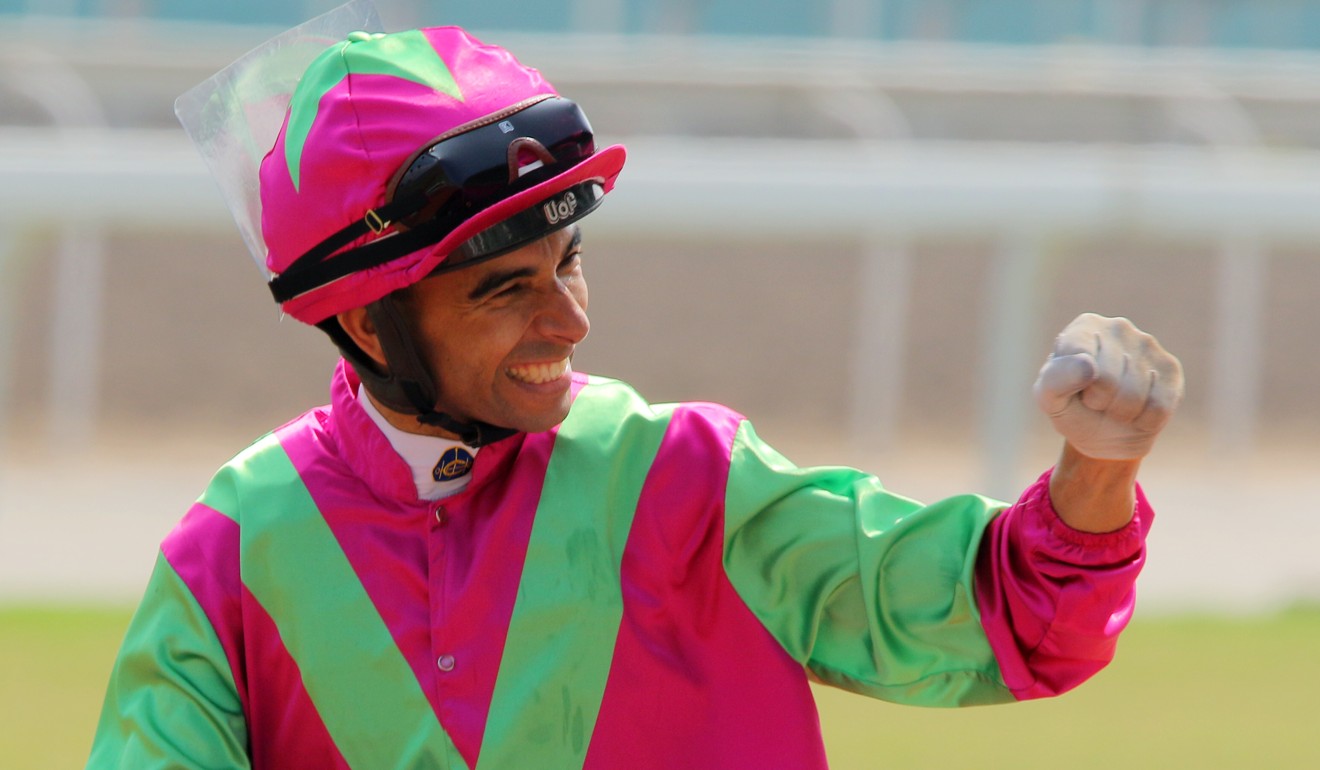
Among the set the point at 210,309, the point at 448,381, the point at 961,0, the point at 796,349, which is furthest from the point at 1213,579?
the point at 210,309

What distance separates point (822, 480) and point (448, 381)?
0.48 m

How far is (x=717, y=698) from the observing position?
6.86ft

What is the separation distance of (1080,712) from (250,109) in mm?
3502

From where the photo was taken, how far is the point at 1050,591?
6.02 feet

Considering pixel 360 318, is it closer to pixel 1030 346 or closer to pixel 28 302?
pixel 1030 346

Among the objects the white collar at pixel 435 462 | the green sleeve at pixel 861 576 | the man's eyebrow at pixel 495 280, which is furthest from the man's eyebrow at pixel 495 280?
the green sleeve at pixel 861 576

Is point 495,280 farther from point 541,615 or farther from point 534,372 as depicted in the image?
point 541,615

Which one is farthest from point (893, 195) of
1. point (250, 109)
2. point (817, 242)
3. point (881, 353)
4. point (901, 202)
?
point (250, 109)

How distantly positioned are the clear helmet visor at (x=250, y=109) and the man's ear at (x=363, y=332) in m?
0.15

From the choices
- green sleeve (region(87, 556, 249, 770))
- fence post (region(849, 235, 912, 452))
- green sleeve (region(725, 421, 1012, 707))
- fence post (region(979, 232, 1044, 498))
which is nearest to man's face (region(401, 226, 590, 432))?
green sleeve (region(725, 421, 1012, 707))

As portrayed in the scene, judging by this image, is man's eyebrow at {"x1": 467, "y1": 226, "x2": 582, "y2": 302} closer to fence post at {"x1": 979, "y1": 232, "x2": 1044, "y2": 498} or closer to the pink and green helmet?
the pink and green helmet

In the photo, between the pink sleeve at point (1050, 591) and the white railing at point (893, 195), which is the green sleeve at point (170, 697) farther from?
the white railing at point (893, 195)

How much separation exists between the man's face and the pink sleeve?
21.8 inches

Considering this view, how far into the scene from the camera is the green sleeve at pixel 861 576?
1945 millimetres
